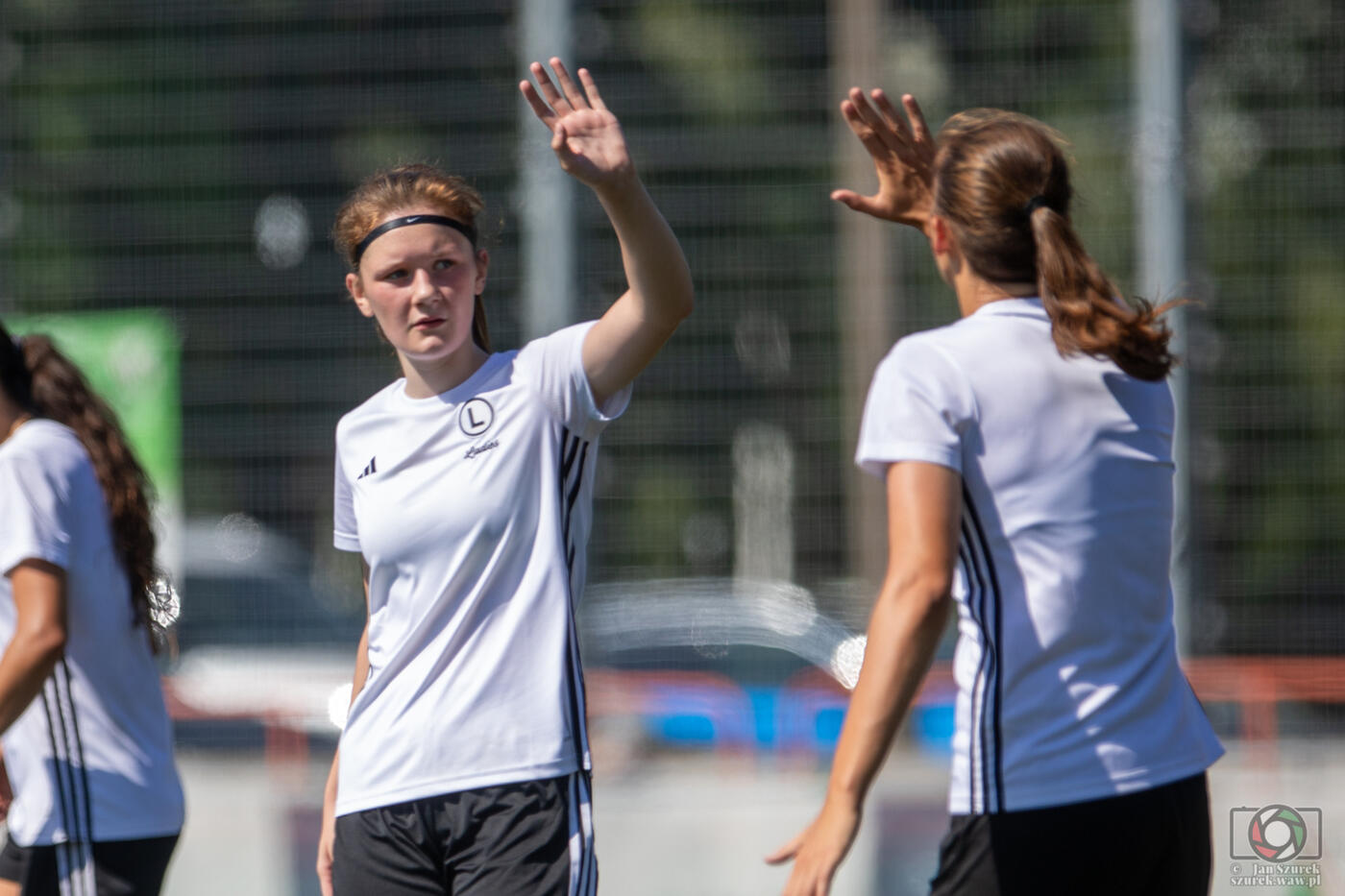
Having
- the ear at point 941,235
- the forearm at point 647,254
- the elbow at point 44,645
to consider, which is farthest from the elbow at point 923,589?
the elbow at point 44,645

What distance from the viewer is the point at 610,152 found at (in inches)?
102

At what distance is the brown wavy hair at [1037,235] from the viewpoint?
2.33 metres

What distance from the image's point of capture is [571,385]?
278 cm

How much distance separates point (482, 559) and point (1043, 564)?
0.96m

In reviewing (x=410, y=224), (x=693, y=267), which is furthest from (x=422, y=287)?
(x=693, y=267)

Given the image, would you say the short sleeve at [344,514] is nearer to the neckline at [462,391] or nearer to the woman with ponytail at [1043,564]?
the neckline at [462,391]

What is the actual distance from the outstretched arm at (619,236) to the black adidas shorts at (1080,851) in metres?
0.95

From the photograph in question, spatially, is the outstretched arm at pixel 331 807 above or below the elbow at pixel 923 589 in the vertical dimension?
below

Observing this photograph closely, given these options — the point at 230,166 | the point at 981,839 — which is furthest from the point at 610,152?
the point at 230,166

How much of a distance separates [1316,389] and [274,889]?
4.70 metres

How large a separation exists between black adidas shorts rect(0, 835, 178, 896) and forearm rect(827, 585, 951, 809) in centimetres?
160

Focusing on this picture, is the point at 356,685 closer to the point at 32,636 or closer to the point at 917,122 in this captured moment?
the point at 32,636

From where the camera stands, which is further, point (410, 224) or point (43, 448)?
point (43, 448)

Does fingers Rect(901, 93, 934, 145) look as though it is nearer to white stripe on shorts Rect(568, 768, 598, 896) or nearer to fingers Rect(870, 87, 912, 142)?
fingers Rect(870, 87, 912, 142)
